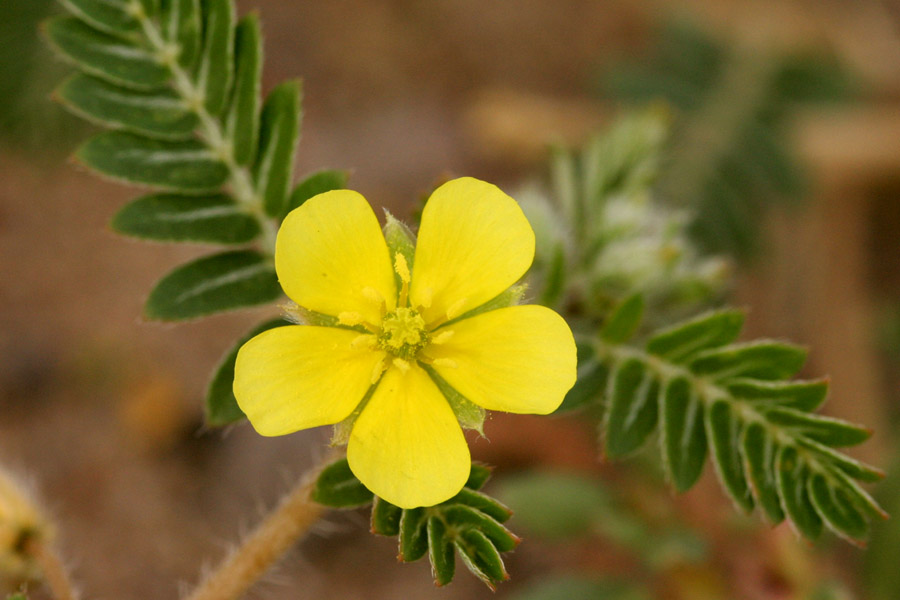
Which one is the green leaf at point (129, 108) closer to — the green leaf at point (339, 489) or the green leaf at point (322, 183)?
the green leaf at point (322, 183)

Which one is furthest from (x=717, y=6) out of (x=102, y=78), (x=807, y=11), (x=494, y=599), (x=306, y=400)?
(x=306, y=400)

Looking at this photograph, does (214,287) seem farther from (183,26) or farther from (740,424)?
(740,424)

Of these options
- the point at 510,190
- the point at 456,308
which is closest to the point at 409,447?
the point at 456,308

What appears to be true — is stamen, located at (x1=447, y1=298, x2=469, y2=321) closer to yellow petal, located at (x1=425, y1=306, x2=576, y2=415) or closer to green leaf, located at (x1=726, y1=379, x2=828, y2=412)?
yellow petal, located at (x1=425, y1=306, x2=576, y2=415)

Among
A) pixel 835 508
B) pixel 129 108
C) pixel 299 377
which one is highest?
pixel 129 108

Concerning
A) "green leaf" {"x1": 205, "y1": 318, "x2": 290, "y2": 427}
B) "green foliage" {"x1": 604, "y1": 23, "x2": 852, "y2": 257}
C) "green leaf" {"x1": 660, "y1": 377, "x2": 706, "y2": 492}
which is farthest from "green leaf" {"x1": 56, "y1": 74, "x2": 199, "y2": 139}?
"green foliage" {"x1": 604, "y1": 23, "x2": 852, "y2": 257}

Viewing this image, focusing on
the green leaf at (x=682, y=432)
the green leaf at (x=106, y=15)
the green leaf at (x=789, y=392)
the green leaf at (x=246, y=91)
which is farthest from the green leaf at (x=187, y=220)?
the green leaf at (x=789, y=392)
